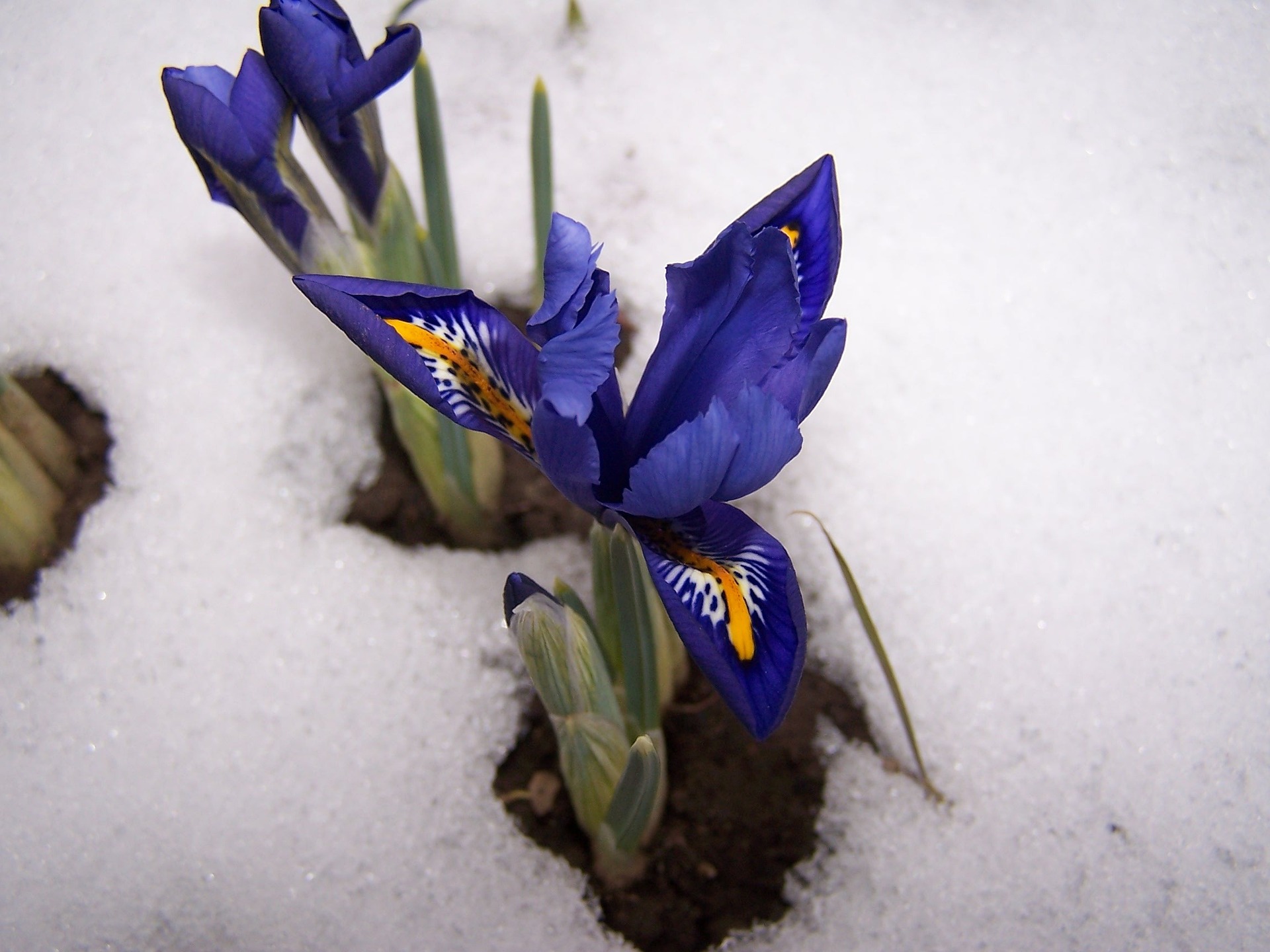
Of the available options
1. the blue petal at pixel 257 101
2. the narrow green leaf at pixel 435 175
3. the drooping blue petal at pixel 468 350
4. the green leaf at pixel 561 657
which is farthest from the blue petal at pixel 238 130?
the green leaf at pixel 561 657

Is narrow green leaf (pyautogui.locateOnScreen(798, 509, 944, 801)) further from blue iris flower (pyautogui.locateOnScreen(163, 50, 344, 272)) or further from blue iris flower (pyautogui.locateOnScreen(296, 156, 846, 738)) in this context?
blue iris flower (pyautogui.locateOnScreen(163, 50, 344, 272))

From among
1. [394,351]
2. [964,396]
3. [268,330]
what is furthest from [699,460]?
[268,330]

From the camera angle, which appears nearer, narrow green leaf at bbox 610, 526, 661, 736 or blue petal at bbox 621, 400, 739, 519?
blue petal at bbox 621, 400, 739, 519

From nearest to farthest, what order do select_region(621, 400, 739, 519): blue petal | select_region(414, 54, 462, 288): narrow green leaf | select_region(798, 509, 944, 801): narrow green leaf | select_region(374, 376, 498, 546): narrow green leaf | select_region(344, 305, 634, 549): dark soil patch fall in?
1. select_region(621, 400, 739, 519): blue petal
2. select_region(798, 509, 944, 801): narrow green leaf
3. select_region(414, 54, 462, 288): narrow green leaf
4. select_region(374, 376, 498, 546): narrow green leaf
5. select_region(344, 305, 634, 549): dark soil patch

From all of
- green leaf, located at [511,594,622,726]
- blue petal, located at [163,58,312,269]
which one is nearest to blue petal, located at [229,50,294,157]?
blue petal, located at [163,58,312,269]

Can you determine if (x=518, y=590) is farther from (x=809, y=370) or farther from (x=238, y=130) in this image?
(x=238, y=130)

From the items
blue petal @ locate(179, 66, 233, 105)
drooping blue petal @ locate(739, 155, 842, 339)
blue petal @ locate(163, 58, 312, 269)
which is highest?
blue petal @ locate(179, 66, 233, 105)

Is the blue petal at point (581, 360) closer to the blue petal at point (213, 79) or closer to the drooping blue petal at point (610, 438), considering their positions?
the drooping blue petal at point (610, 438)

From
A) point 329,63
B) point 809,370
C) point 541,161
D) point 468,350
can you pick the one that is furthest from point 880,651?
point 329,63
